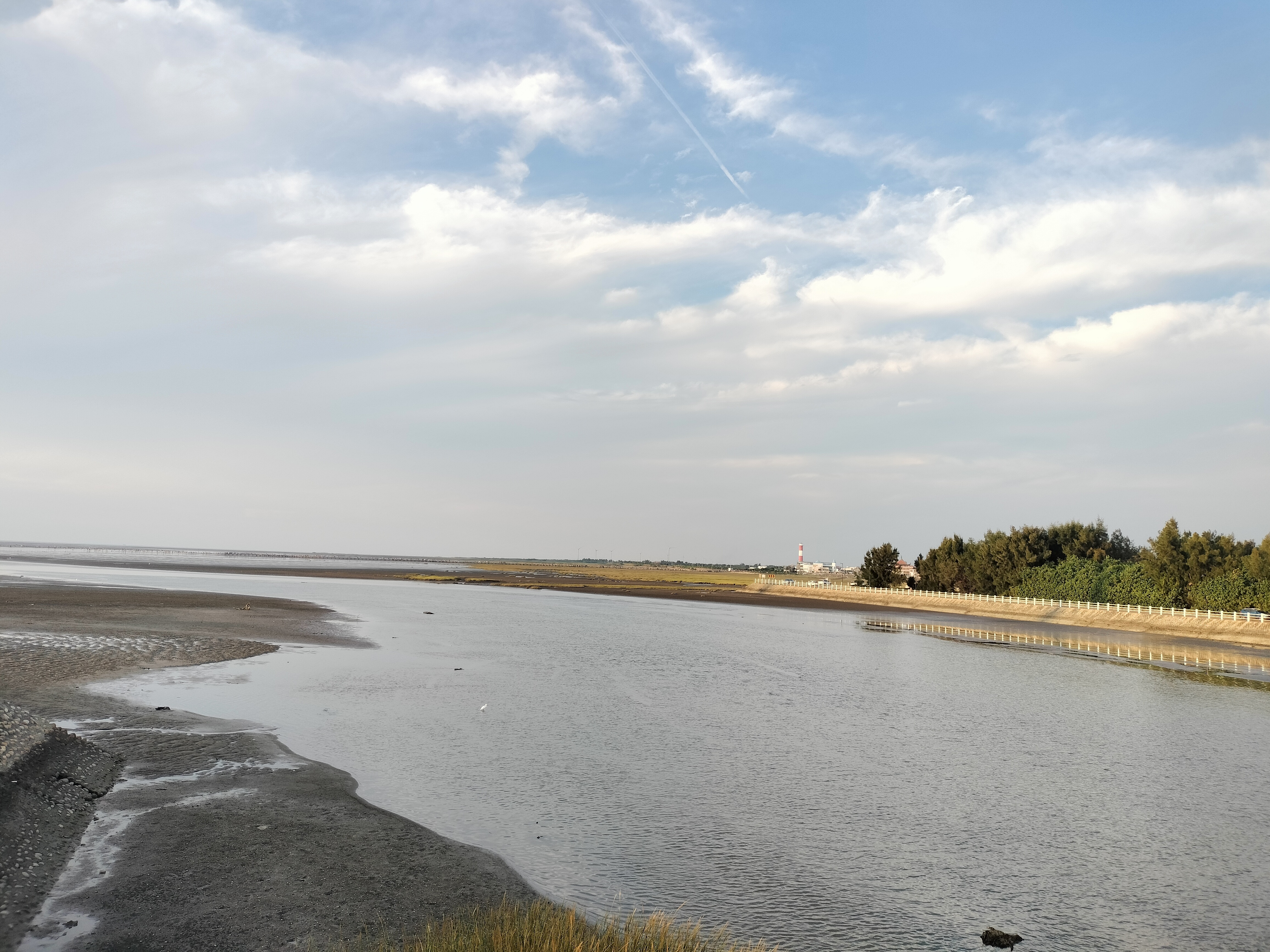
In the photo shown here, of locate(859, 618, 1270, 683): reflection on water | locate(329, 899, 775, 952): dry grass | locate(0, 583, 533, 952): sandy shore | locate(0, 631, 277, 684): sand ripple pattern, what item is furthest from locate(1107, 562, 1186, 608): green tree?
locate(329, 899, 775, 952): dry grass

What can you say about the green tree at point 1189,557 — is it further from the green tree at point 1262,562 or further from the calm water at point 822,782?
the calm water at point 822,782

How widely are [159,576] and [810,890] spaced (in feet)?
397

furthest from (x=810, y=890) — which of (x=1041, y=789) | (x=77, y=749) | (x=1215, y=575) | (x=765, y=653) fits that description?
(x=1215, y=575)

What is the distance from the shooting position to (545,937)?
837 cm

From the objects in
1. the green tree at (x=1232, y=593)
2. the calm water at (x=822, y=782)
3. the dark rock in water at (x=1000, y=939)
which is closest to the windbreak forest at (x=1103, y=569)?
the green tree at (x=1232, y=593)

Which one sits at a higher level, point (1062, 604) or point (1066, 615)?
point (1062, 604)

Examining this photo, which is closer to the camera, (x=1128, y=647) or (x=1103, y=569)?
(x=1128, y=647)

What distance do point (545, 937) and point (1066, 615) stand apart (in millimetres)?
93091

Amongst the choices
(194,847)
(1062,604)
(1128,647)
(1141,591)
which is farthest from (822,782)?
(1062,604)

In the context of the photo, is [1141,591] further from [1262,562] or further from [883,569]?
[883,569]

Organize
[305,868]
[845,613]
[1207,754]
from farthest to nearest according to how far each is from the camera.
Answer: [845,613] < [1207,754] < [305,868]

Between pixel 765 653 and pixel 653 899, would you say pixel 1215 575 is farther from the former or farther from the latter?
pixel 653 899

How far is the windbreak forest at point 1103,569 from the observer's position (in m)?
77.0

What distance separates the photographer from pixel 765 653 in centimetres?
4909
